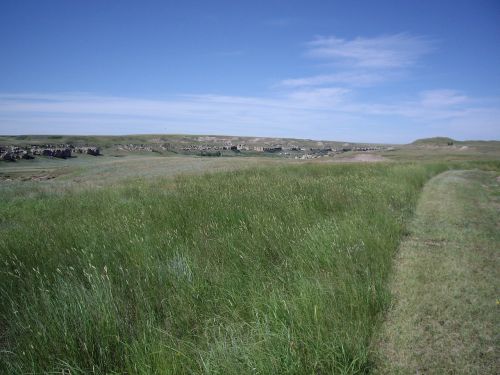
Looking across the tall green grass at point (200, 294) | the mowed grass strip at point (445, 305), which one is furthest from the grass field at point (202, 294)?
the mowed grass strip at point (445, 305)

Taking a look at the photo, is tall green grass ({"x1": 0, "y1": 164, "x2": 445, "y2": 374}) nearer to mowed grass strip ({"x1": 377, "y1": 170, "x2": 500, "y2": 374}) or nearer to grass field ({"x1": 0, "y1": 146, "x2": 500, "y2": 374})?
grass field ({"x1": 0, "y1": 146, "x2": 500, "y2": 374})

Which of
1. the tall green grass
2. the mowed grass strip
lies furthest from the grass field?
the mowed grass strip

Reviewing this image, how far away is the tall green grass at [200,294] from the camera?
8.79 ft

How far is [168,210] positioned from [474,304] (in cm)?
592

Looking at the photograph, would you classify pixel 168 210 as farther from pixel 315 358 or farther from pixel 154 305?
pixel 315 358

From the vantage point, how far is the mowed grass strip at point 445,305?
108 inches

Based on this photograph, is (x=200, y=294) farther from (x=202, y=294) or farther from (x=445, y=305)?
(x=445, y=305)

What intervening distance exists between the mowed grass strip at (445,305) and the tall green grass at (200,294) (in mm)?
251

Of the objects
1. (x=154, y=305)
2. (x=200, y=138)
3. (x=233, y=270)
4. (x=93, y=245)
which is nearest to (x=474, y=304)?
(x=233, y=270)

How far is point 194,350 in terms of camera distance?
8.99ft

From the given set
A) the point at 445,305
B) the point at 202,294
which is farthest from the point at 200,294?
the point at 445,305

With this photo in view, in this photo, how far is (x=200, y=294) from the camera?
12.2 ft

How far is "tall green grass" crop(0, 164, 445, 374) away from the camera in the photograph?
2.68 metres

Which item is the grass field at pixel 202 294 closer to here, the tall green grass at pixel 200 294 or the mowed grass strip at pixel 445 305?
the tall green grass at pixel 200 294
